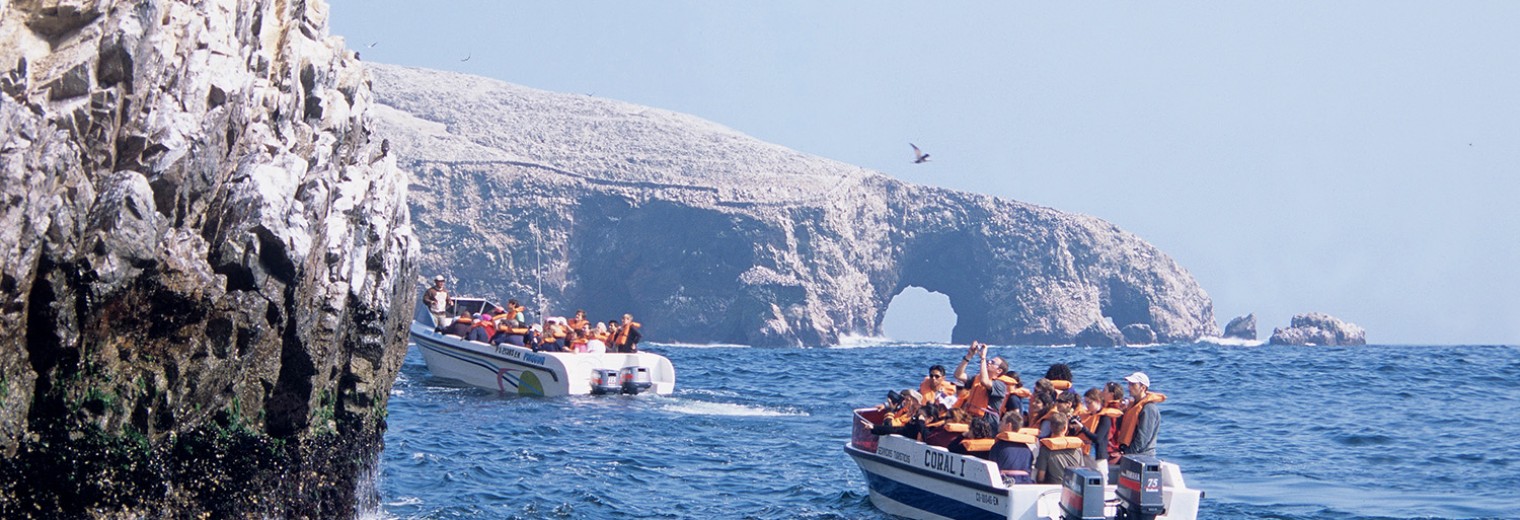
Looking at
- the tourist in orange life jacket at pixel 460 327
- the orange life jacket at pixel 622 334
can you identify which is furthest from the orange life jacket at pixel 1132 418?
the tourist in orange life jacket at pixel 460 327

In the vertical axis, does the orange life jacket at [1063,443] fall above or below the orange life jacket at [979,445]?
above

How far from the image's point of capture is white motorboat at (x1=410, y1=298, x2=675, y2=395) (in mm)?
30188

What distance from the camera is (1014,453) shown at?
14.8 m

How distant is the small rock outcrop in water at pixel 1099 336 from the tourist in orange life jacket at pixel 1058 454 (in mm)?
104080

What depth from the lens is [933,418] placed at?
55.8ft

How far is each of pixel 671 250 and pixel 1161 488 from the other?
3885 inches

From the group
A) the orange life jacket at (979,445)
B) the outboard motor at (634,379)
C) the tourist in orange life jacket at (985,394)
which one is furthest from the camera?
the outboard motor at (634,379)

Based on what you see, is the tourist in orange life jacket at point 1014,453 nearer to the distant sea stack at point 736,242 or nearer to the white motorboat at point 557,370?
the white motorboat at point 557,370

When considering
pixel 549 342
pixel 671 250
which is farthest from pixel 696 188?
pixel 549 342

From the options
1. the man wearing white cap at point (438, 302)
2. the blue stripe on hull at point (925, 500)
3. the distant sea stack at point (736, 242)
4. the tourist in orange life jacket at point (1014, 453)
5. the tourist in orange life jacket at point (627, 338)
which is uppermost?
the distant sea stack at point (736, 242)

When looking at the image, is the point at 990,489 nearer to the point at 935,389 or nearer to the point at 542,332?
the point at 935,389

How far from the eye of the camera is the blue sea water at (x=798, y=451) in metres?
18.0

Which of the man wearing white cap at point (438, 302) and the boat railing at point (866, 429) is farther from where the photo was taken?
the man wearing white cap at point (438, 302)

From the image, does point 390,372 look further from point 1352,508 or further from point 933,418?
point 1352,508
